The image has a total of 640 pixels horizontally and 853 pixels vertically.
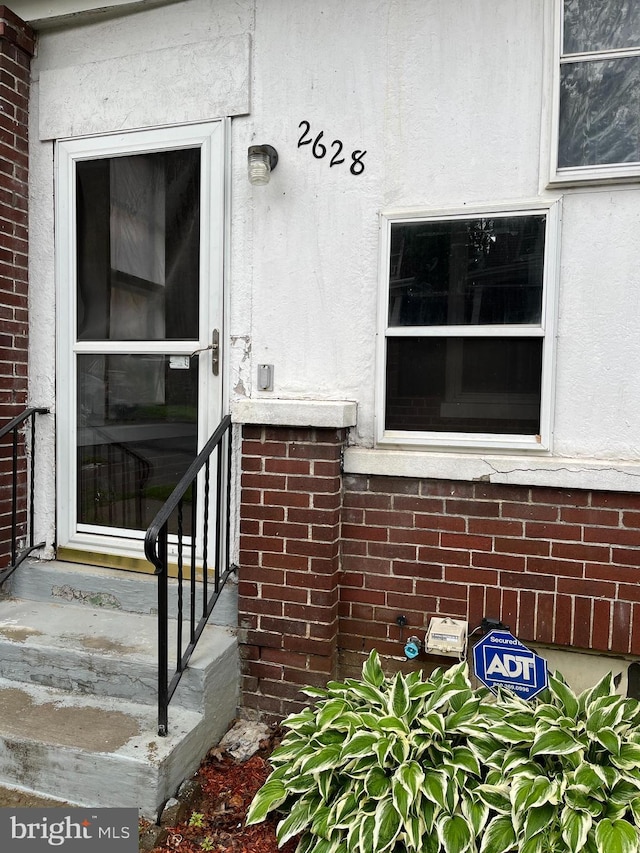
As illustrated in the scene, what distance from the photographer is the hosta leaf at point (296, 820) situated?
226 cm

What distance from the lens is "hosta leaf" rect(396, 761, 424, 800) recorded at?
7.06ft

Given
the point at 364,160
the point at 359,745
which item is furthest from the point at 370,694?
the point at 364,160

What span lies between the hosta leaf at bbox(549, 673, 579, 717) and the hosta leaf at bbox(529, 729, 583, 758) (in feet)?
0.63

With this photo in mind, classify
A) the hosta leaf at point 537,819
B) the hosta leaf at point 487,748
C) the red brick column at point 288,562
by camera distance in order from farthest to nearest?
the red brick column at point 288,562
the hosta leaf at point 487,748
the hosta leaf at point 537,819

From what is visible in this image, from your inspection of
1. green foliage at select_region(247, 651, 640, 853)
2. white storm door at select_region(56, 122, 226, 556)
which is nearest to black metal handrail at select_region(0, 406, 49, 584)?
white storm door at select_region(56, 122, 226, 556)

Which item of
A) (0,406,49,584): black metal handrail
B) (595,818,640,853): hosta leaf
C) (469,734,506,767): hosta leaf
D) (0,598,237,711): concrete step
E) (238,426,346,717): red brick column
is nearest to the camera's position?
(595,818,640,853): hosta leaf

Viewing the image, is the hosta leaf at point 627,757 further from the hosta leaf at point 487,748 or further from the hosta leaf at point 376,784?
the hosta leaf at point 376,784

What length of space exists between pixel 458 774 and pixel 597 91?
2.78 metres

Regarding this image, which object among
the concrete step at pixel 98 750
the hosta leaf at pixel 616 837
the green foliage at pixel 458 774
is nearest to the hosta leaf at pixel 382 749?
the green foliage at pixel 458 774

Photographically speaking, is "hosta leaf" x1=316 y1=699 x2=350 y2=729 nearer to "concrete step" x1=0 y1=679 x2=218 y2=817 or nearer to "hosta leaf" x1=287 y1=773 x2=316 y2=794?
"hosta leaf" x1=287 y1=773 x2=316 y2=794

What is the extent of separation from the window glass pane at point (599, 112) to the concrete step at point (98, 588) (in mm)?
2545

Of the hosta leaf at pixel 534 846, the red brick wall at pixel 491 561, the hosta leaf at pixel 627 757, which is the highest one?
the red brick wall at pixel 491 561

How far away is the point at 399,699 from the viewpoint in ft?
8.14

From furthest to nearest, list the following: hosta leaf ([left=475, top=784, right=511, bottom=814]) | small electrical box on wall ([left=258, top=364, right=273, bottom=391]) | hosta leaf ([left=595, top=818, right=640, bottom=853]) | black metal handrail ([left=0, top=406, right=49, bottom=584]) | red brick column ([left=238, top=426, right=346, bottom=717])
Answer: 1. black metal handrail ([left=0, top=406, right=49, bottom=584])
2. small electrical box on wall ([left=258, top=364, right=273, bottom=391])
3. red brick column ([left=238, top=426, right=346, bottom=717])
4. hosta leaf ([left=475, top=784, right=511, bottom=814])
5. hosta leaf ([left=595, top=818, right=640, bottom=853])
